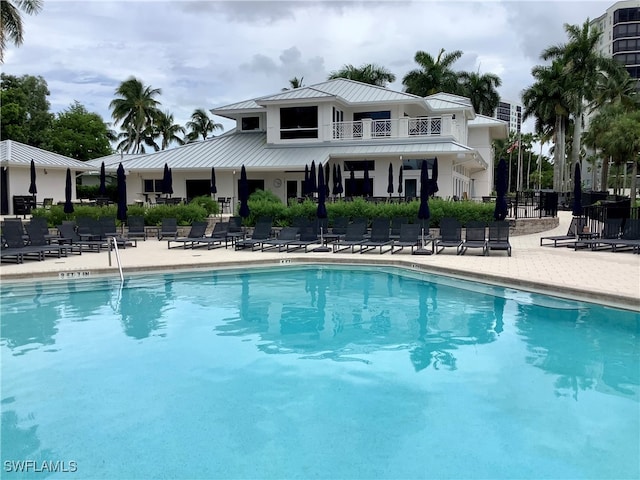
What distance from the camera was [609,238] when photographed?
16891 mm

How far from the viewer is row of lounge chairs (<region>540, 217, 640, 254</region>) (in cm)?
1606

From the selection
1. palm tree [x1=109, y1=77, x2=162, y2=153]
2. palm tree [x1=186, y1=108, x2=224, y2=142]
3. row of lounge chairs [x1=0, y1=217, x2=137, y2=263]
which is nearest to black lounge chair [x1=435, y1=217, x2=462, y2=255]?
row of lounge chairs [x1=0, y1=217, x2=137, y2=263]

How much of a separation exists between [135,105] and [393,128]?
35318 millimetres

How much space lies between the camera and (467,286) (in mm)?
12375

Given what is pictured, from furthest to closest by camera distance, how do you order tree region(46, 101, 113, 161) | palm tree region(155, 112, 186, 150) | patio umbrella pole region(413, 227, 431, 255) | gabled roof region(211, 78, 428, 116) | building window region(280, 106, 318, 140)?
palm tree region(155, 112, 186, 150)
tree region(46, 101, 113, 161)
building window region(280, 106, 318, 140)
gabled roof region(211, 78, 428, 116)
patio umbrella pole region(413, 227, 431, 255)

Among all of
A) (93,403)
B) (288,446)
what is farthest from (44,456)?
(288,446)

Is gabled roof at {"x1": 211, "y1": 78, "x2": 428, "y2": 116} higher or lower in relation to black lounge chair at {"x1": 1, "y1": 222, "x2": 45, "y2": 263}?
higher

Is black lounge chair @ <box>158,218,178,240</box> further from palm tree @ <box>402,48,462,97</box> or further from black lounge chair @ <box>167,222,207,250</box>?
palm tree @ <box>402,48,462,97</box>

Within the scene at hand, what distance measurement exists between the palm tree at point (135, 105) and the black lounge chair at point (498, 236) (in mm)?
45722

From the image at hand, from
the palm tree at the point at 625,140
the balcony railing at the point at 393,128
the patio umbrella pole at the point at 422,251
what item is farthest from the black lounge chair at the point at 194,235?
the palm tree at the point at 625,140

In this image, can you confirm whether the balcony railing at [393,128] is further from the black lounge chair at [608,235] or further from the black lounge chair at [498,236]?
the black lounge chair at [498,236]

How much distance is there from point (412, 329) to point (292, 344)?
2.29m

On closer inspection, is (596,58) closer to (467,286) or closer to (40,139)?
(467,286)

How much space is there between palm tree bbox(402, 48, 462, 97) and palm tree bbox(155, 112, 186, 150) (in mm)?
27273
